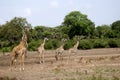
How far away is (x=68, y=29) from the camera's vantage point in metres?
80.7

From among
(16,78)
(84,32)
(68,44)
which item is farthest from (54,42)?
(16,78)

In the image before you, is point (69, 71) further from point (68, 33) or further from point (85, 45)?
point (68, 33)

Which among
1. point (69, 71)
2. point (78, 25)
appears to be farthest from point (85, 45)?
point (78, 25)

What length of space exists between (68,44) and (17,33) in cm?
1003

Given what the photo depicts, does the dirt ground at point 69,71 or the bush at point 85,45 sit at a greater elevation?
the bush at point 85,45

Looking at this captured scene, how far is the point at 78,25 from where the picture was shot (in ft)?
258

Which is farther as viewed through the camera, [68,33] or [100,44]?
[68,33]

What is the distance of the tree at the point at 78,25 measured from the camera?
Result: 7838cm

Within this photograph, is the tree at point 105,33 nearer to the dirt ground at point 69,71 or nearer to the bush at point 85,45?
the bush at point 85,45

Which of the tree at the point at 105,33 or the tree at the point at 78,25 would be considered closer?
the tree at the point at 105,33

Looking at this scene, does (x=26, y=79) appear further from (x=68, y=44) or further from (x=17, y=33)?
(x=17, y=33)

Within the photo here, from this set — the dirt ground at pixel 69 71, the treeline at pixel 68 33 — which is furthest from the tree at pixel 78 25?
the dirt ground at pixel 69 71

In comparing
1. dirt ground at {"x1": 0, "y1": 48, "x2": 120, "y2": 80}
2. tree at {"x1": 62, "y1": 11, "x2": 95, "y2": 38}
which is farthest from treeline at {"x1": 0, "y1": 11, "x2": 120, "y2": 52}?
dirt ground at {"x1": 0, "y1": 48, "x2": 120, "y2": 80}

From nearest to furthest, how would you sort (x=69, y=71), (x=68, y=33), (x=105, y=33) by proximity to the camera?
1. (x=69, y=71)
2. (x=105, y=33)
3. (x=68, y=33)
